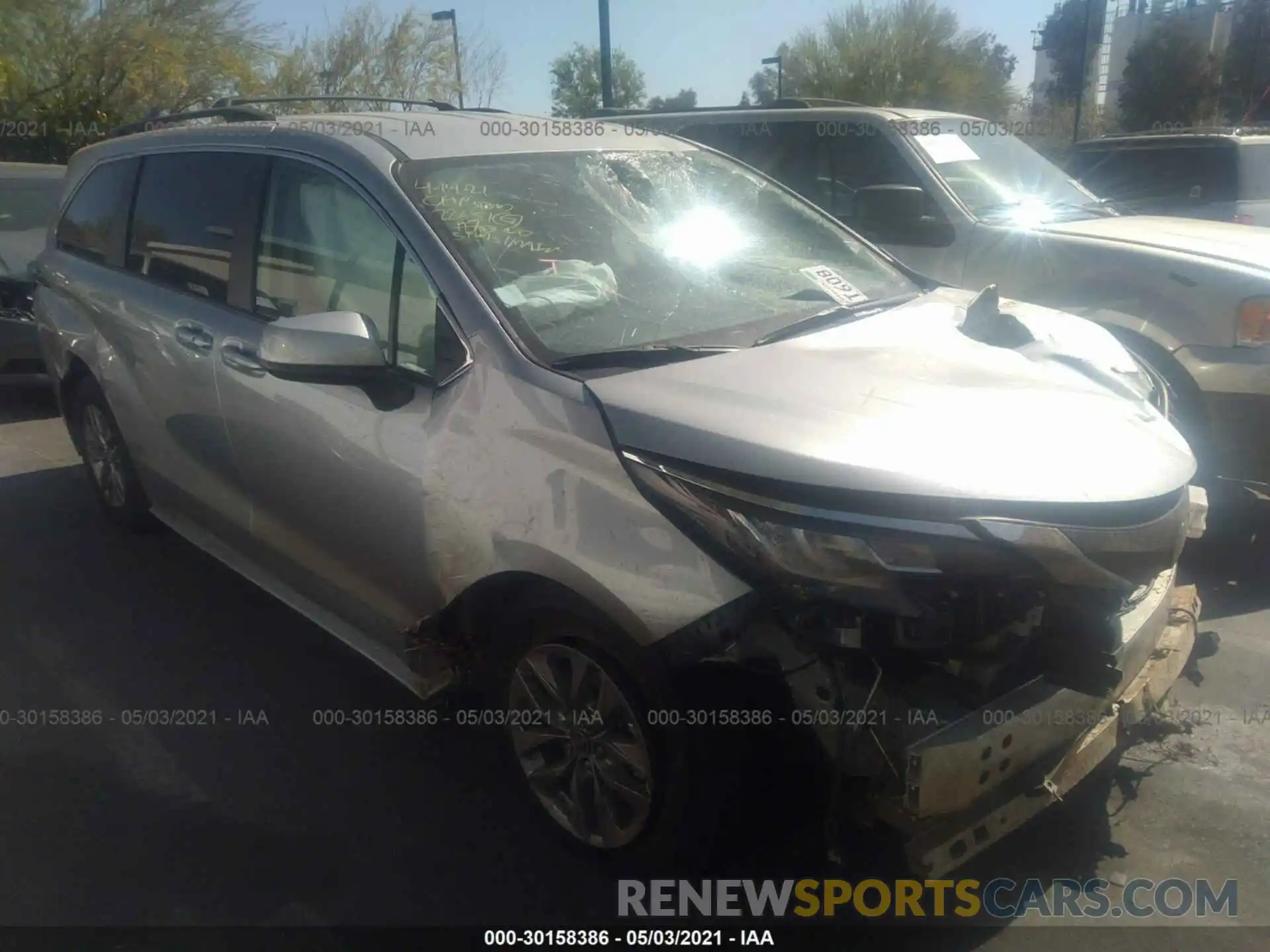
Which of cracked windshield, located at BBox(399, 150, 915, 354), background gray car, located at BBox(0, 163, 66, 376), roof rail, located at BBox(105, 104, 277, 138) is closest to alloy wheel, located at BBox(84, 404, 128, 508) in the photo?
roof rail, located at BBox(105, 104, 277, 138)

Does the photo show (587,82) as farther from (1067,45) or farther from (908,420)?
(908,420)

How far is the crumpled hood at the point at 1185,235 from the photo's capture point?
471cm

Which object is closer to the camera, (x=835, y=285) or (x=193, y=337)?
(x=835, y=285)

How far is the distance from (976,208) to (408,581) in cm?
400

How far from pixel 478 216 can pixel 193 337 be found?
1366 mm

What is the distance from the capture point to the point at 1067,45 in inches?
1693

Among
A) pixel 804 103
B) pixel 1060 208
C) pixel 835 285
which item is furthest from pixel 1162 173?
pixel 835 285

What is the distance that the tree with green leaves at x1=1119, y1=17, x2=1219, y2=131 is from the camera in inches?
1362

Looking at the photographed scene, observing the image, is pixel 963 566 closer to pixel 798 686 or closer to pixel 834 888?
pixel 798 686

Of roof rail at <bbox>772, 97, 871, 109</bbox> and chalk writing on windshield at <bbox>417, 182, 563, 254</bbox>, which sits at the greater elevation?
roof rail at <bbox>772, 97, 871, 109</bbox>

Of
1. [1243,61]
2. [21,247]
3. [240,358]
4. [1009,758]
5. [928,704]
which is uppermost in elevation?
[1243,61]

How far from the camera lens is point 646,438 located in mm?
2381

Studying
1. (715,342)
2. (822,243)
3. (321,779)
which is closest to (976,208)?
(822,243)

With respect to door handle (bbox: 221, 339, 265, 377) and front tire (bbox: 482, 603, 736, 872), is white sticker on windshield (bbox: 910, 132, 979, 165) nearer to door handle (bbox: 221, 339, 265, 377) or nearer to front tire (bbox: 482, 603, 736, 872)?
door handle (bbox: 221, 339, 265, 377)
